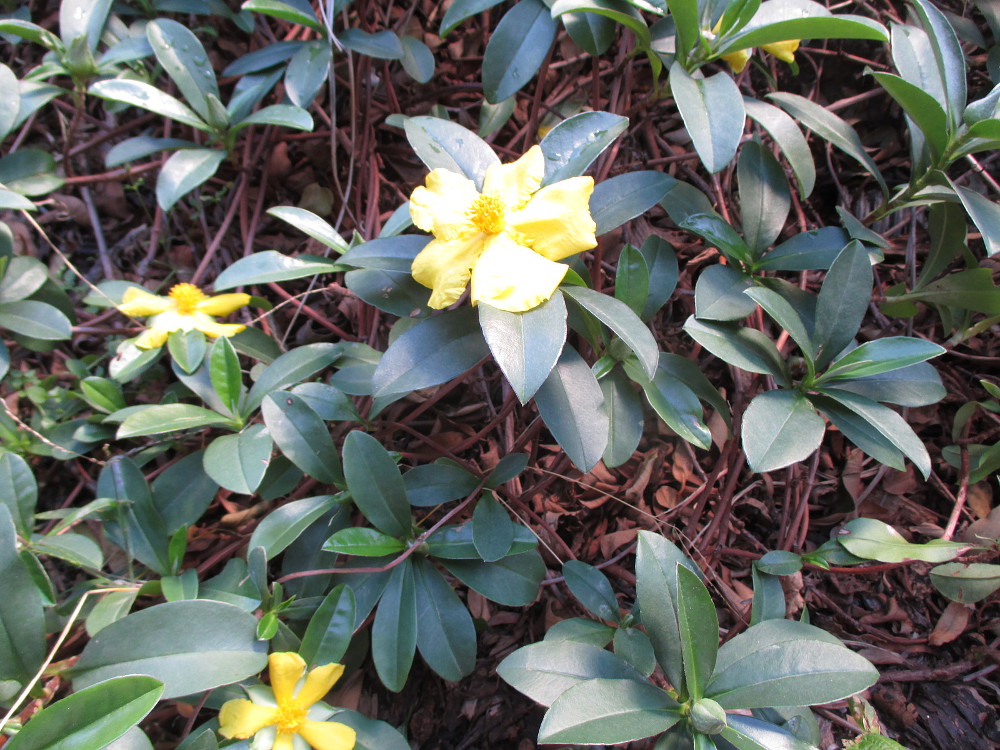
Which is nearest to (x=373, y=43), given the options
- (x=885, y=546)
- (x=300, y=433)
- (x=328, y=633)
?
(x=300, y=433)

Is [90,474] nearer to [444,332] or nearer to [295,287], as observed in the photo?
[295,287]

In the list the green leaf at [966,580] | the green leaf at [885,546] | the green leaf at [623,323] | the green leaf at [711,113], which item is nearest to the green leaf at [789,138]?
the green leaf at [711,113]

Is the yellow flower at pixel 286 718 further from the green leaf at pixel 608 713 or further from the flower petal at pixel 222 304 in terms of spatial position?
the flower petal at pixel 222 304

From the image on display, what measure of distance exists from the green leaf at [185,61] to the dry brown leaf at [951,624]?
5.97ft

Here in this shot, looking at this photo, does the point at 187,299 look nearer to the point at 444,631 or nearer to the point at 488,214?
the point at 488,214

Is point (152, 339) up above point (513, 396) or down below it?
above

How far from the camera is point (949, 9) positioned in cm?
141

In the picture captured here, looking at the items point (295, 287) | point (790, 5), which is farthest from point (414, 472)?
point (790, 5)

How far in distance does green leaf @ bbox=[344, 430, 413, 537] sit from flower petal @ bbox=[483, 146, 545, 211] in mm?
438

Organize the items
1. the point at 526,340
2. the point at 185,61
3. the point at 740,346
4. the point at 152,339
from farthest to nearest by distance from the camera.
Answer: the point at 185,61
the point at 152,339
the point at 740,346
the point at 526,340

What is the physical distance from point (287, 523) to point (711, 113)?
97 centimetres

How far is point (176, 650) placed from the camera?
816 mm

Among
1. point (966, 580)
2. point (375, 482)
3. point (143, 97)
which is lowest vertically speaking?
point (966, 580)

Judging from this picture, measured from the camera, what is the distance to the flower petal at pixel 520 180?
0.93 meters
